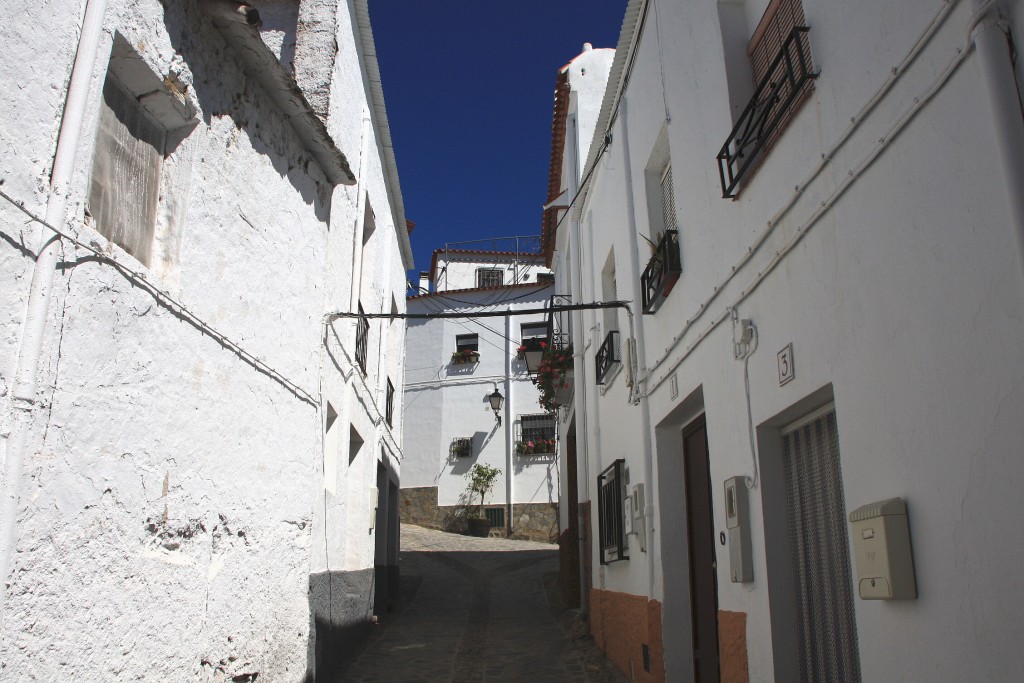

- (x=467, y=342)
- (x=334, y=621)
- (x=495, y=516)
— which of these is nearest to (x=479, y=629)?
(x=334, y=621)

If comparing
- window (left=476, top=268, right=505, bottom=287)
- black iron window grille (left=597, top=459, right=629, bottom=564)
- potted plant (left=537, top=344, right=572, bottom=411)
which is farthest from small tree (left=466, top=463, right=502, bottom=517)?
black iron window grille (left=597, top=459, right=629, bottom=564)

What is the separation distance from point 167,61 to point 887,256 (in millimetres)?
3619

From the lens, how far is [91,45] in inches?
139

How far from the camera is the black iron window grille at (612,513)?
7.38 metres

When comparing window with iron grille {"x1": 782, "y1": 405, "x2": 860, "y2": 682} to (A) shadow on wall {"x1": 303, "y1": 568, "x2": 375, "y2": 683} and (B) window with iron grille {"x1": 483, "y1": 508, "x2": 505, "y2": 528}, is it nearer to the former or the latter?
(A) shadow on wall {"x1": 303, "y1": 568, "x2": 375, "y2": 683}

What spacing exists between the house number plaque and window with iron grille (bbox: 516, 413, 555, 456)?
18505 millimetres

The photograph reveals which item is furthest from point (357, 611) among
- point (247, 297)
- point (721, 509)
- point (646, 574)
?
point (721, 509)

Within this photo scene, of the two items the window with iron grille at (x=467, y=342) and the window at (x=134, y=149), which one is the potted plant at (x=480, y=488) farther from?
the window at (x=134, y=149)

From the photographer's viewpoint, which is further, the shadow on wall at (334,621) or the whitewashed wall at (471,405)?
the whitewashed wall at (471,405)

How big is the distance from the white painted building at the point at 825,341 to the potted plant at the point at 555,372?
401cm

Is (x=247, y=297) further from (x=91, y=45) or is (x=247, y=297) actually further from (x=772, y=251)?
(x=772, y=251)

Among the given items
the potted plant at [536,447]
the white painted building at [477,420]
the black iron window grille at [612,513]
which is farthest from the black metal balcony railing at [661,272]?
the potted plant at [536,447]

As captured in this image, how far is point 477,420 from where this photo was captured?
23.4m

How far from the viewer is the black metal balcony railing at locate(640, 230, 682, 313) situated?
576 centimetres
